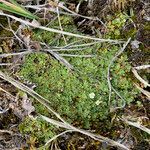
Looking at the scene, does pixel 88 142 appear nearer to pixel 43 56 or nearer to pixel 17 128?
pixel 17 128

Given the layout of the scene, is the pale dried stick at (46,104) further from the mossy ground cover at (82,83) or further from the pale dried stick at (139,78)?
the pale dried stick at (139,78)

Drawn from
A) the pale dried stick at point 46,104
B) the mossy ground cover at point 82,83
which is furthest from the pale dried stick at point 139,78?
the pale dried stick at point 46,104

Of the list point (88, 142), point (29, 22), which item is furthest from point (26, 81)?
point (88, 142)

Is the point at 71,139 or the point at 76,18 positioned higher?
the point at 76,18

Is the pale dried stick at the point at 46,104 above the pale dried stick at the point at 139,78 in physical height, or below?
below

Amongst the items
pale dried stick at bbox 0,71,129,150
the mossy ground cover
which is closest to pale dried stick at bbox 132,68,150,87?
the mossy ground cover

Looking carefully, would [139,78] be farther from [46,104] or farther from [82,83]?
[46,104]

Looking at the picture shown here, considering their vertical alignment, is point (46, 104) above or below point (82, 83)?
below

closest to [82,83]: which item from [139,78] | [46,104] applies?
[46,104]
